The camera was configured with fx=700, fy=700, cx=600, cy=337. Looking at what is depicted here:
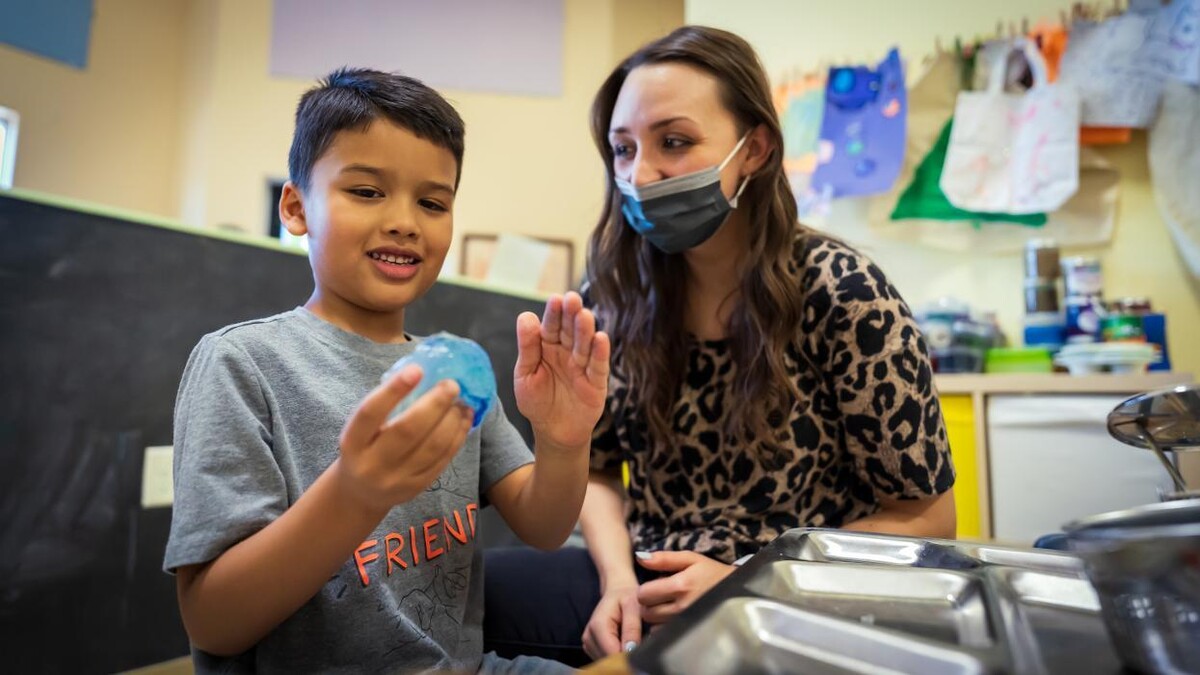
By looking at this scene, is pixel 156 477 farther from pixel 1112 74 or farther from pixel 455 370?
pixel 1112 74

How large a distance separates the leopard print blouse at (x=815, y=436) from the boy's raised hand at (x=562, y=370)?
1.35 feet

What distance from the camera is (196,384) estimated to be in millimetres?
715

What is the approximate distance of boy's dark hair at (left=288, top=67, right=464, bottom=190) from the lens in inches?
32.5

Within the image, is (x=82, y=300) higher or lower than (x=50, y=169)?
lower

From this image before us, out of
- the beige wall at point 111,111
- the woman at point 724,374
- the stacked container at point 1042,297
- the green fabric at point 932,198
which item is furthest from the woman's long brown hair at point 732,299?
the beige wall at point 111,111

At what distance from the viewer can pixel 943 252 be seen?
9.10 feet

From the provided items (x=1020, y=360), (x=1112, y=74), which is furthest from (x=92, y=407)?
(x=1112, y=74)

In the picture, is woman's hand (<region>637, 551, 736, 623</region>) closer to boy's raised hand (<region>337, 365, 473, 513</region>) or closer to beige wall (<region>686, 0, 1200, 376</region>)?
boy's raised hand (<region>337, 365, 473, 513</region>)

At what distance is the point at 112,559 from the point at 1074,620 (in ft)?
4.61

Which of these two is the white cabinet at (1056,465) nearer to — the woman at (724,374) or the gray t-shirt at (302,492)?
the woman at (724,374)

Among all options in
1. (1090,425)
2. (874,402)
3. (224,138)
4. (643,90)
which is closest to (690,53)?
(643,90)

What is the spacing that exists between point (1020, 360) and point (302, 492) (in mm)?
2325

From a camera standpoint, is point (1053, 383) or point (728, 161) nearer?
point (728, 161)

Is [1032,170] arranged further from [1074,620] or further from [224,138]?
[224,138]
